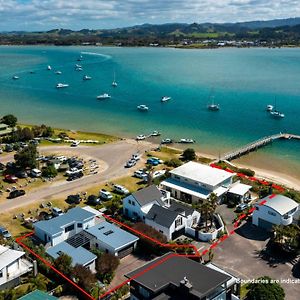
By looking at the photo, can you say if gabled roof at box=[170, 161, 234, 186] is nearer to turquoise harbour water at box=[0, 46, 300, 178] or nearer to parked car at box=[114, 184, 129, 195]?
parked car at box=[114, 184, 129, 195]

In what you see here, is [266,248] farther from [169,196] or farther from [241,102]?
[241,102]

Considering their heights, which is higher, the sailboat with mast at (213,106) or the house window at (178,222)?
the house window at (178,222)

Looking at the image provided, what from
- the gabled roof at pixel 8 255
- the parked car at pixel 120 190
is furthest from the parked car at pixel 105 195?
the gabled roof at pixel 8 255

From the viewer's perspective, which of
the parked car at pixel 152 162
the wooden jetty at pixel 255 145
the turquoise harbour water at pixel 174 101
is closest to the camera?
the parked car at pixel 152 162

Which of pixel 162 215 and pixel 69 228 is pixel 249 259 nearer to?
pixel 162 215

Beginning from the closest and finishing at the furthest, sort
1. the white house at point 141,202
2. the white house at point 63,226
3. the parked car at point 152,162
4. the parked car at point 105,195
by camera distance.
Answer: the white house at point 63,226, the white house at point 141,202, the parked car at point 105,195, the parked car at point 152,162

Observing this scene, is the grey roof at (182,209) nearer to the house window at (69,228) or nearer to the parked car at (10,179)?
the house window at (69,228)

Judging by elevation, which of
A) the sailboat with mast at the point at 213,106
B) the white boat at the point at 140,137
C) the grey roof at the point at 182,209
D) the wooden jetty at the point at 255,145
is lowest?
the wooden jetty at the point at 255,145

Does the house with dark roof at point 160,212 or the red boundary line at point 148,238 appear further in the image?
the house with dark roof at point 160,212
